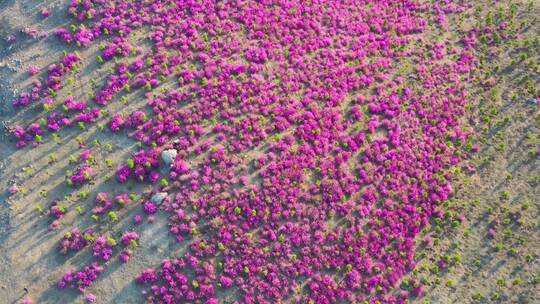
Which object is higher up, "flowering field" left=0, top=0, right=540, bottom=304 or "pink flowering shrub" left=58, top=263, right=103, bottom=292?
"flowering field" left=0, top=0, right=540, bottom=304

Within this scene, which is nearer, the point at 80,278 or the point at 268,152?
the point at 80,278

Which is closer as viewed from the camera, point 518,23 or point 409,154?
point 409,154

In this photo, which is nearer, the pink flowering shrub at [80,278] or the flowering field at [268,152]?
the pink flowering shrub at [80,278]

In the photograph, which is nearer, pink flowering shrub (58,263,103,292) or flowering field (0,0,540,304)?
pink flowering shrub (58,263,103,292)

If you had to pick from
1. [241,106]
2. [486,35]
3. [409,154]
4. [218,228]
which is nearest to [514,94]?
[486,35]

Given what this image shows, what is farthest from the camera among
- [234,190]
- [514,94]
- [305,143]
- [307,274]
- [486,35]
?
[486,35]

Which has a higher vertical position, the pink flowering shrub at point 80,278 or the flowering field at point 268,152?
the flowering field at point 268,152

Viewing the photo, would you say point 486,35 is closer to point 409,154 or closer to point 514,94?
point 514,94

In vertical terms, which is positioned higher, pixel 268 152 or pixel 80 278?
pixel 268 152
